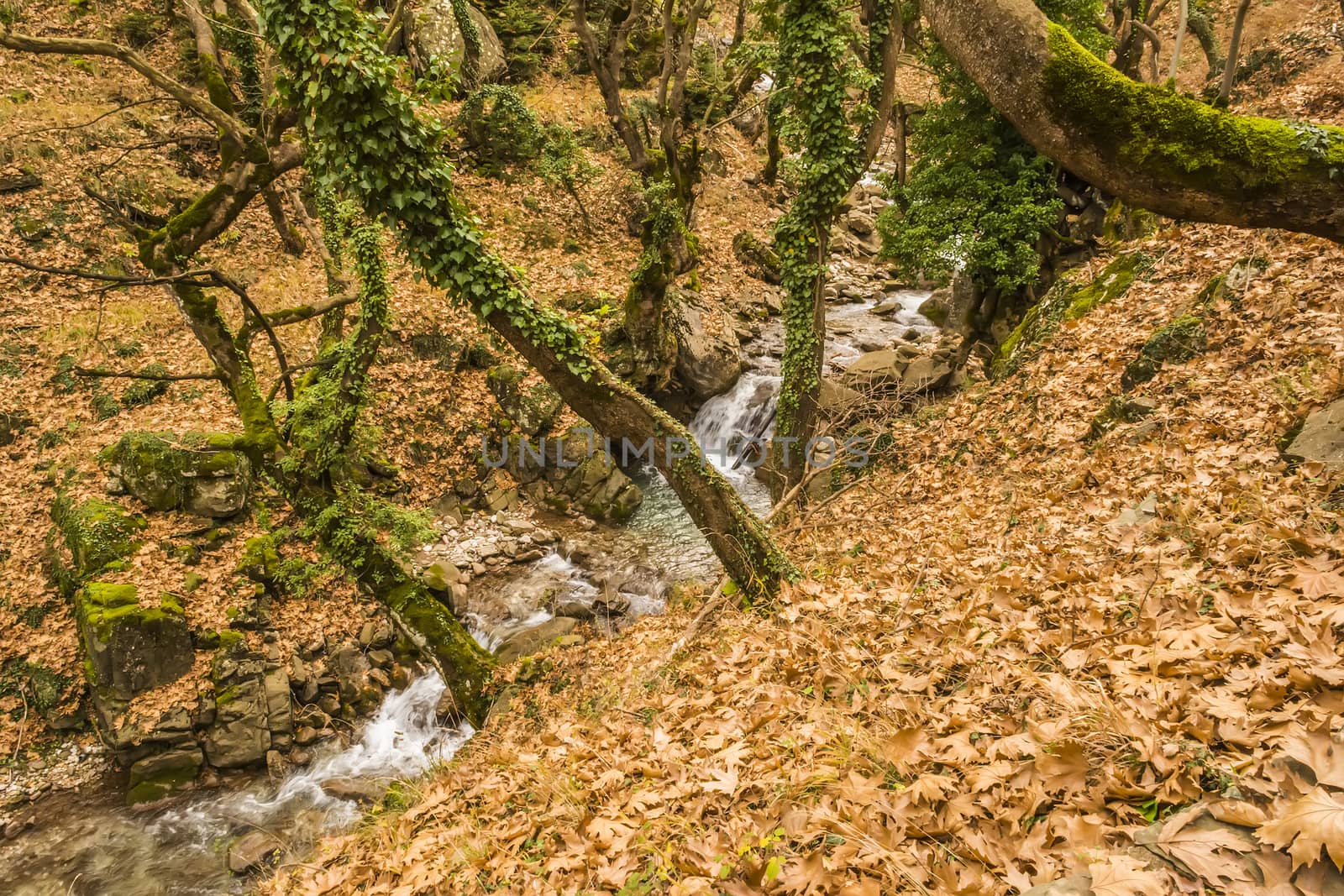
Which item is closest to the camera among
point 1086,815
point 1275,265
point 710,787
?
point 1086,815

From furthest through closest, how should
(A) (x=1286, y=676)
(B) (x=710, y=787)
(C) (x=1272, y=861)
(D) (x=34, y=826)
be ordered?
(D) (x=34, y=826) → (B) (x=710, y=787) → (A) (x=1286, y=676) → (C) (x=1272, y=861)

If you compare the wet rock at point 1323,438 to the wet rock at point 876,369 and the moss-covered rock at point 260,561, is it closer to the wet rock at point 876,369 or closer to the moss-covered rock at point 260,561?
the wet rock at point 876,369

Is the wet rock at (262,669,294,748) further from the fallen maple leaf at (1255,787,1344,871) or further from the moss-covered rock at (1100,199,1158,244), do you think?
the moss-covered rock at (1100,199,1158,244)

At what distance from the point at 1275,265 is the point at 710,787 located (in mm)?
7888

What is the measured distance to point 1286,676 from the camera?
221cm

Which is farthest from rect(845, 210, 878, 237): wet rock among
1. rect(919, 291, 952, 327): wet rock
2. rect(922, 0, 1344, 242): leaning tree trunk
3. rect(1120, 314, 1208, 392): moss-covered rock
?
rect(922, 0, 1344, 242): leaning tree trunk

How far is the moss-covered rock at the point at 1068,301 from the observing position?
8.95m

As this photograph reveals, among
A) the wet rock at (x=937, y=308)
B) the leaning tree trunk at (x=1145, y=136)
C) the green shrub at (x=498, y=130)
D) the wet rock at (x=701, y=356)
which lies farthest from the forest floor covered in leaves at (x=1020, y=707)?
the green shrub at (x=498, y=130)

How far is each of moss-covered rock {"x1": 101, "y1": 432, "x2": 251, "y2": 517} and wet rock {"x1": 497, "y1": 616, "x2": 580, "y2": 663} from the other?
203 inches

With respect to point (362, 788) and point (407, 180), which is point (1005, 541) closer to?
point (407, 180)

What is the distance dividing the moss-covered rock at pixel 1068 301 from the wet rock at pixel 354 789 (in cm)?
1046

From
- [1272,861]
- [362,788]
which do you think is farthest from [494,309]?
[362,788]

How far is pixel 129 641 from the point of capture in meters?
8.24

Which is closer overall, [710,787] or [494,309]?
[710,787]
